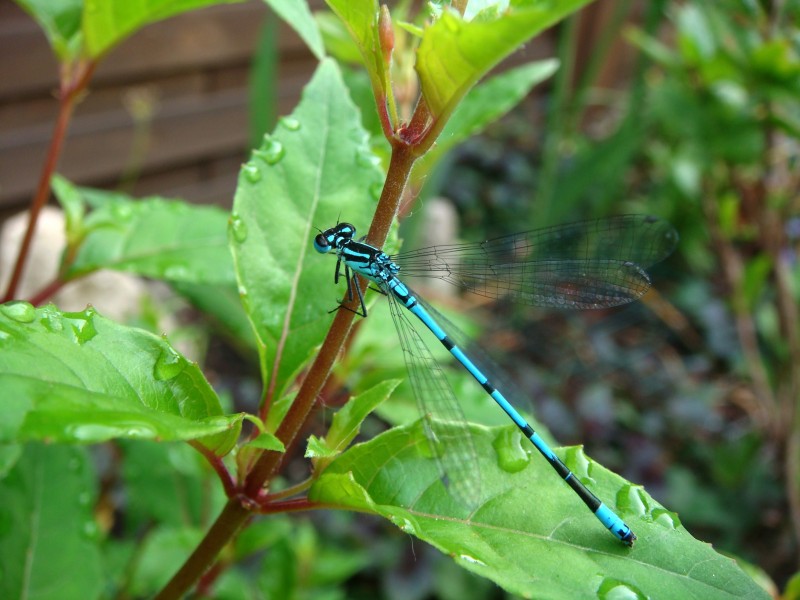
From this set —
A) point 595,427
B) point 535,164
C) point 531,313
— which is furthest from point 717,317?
point 535,164

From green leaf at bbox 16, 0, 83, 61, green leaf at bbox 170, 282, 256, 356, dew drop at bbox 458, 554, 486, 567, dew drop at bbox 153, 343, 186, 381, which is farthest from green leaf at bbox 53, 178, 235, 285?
dew drop at bbox 458, 554, 486, 567

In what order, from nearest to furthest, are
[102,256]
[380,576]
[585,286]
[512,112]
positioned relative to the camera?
[102,256] → [585,286] → [380,576] → [512,112]

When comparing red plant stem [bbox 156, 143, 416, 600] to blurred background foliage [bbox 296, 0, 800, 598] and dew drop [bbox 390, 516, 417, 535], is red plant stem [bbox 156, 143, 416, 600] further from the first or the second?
blurred background foliage [bbox 296, 0, 800, 598]

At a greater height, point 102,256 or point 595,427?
point 102,256

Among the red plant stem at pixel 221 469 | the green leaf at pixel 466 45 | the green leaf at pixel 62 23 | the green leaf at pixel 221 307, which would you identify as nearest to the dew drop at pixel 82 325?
A: the red plant stem at pixel 221 469

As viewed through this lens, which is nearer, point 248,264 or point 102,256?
point 248,264

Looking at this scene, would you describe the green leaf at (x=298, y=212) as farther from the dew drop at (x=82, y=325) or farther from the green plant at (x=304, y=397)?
the dew drop at (x=82, y=325)

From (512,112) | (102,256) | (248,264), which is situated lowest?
(248,264)

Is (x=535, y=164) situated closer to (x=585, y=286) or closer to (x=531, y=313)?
(x=531, y=313)
